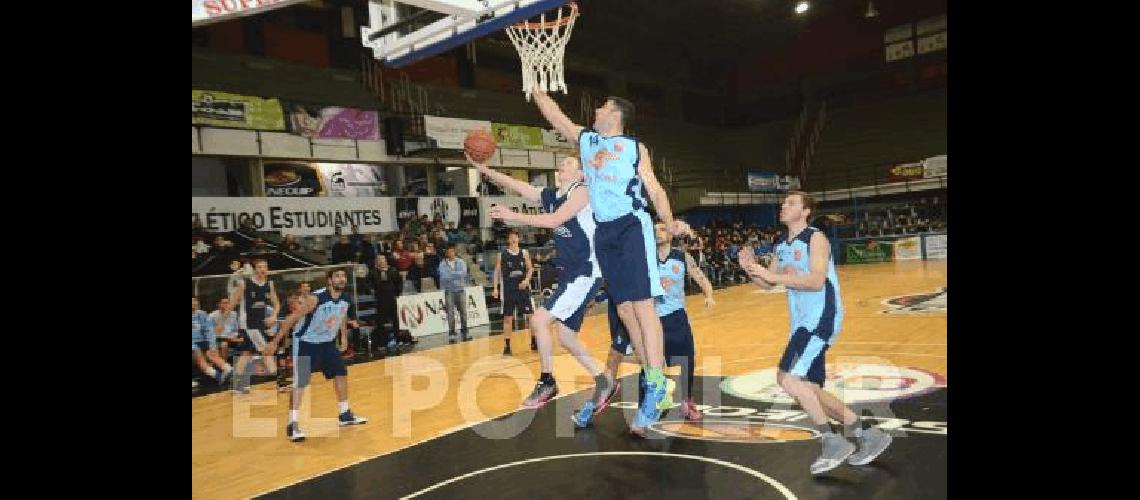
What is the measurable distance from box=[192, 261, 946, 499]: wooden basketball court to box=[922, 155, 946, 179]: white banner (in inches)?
593

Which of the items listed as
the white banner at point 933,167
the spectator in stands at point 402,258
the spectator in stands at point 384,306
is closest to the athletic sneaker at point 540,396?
the spectator in stands at point 384,306

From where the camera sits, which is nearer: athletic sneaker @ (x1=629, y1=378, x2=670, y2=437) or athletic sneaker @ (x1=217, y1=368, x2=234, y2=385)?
athletic sneaker @ (x1=629, y1=378, x2=670, y2=437)

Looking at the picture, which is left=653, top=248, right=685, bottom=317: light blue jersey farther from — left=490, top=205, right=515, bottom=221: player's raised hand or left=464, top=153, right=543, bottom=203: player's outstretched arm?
left=490, top=205, right=515, bottom=221: player's raised hand

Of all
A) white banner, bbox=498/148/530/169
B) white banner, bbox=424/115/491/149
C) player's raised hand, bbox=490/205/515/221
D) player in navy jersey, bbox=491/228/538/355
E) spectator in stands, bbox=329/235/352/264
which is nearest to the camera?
player's raised hand, bbox=490/205/515/221

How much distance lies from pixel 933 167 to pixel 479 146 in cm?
2356

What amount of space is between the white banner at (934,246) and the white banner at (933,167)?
312cm

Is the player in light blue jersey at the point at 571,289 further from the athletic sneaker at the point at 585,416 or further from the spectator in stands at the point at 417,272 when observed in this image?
the spectator in stands at the point at 417,272

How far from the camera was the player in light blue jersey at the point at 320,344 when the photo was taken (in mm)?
5973

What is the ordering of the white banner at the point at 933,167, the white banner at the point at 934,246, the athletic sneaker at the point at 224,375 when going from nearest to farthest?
the athletic sneaker at the point at 224,375
the white banner at the point at 934,246
the white banner at the point at 933,167

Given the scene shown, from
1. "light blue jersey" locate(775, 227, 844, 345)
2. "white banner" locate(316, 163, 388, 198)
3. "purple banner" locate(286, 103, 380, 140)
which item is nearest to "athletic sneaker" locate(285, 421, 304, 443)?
"light blue jersey" locate(775, 227, 844, 345)

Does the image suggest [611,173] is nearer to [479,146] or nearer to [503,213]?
[503,213]

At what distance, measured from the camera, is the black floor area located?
384 cm

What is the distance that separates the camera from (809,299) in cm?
412
